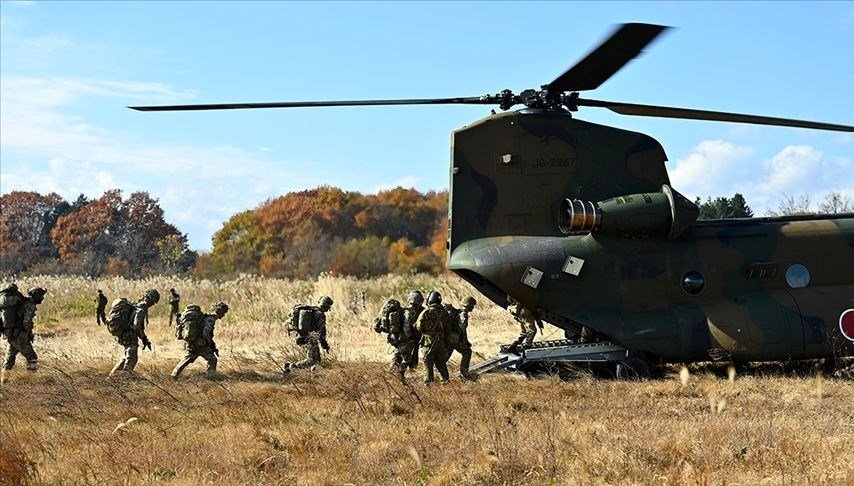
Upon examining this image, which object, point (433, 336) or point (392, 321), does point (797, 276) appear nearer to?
point (433, 336)

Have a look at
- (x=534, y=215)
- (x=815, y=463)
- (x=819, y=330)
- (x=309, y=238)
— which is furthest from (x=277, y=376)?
(x=309, y=238)

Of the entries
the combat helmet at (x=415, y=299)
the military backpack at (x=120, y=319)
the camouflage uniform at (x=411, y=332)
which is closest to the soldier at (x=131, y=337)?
the military backpack at (x=120, y=319)

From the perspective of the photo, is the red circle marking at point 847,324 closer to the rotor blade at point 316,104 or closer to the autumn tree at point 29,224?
the rotor blade at point 316,104

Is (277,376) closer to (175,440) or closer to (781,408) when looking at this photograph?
(175,440)

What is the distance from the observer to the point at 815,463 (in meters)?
6.85

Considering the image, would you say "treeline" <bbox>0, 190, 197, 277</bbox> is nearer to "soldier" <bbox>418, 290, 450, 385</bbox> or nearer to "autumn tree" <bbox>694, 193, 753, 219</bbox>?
"autumn tree" <bbox>694, 193, 753, 219</bbox>

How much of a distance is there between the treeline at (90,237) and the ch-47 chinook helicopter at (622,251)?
3997cm

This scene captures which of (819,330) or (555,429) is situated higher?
(819,330)

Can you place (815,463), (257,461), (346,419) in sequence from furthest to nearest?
(346,419)
(257,461)
(815,463)

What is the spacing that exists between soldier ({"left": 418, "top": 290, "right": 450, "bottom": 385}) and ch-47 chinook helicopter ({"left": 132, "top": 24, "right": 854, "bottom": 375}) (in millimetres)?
647

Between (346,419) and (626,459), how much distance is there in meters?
3.17

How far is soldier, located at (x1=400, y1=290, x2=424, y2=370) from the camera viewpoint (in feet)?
42.4

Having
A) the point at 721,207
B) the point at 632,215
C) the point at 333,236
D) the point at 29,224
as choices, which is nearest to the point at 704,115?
the point at 632,215

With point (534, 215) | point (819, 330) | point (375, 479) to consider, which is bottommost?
point (375, 479)
